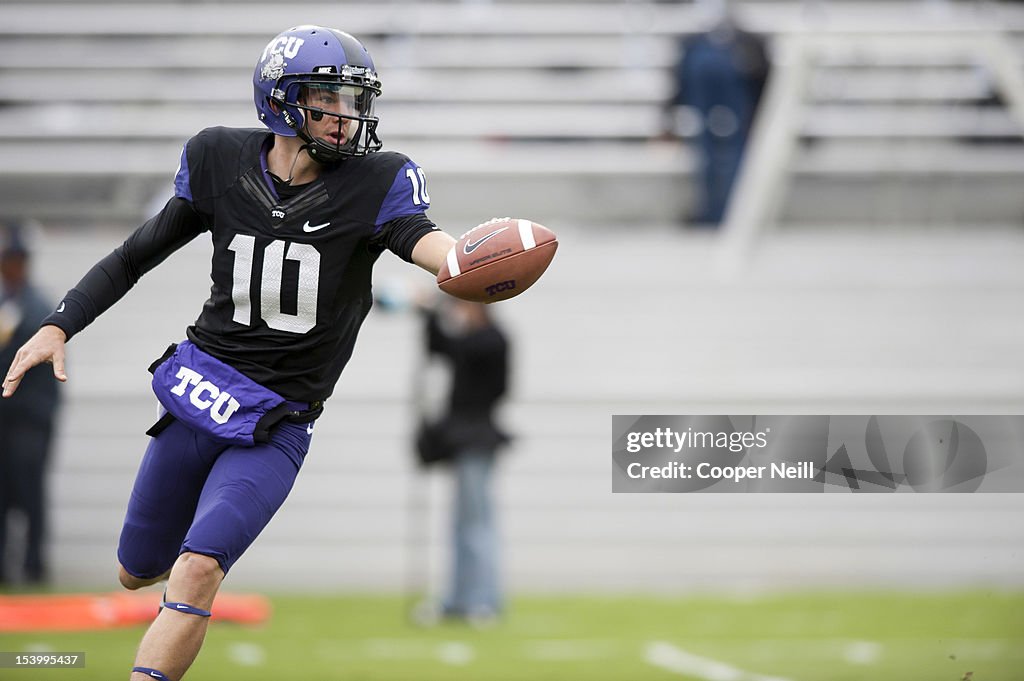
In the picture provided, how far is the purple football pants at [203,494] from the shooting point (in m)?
3.68

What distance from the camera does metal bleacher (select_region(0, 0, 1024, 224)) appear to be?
10453 millimetres

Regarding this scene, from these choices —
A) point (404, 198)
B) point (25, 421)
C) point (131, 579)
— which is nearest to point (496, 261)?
point (404, 198)

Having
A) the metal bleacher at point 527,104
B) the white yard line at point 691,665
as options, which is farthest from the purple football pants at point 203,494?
the metal bleacher at point 527,104

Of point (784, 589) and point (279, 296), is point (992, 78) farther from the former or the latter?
point (279, 296)

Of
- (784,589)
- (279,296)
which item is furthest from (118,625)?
(784,589)

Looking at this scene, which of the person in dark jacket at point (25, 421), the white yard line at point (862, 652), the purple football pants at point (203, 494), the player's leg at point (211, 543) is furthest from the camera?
the person in dark jacket at point (25, 421)

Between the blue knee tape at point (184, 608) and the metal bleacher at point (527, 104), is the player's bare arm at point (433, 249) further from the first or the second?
the metal bleacher at point (527, 104)

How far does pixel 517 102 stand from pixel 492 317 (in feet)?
10.6

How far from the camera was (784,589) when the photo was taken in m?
8.91

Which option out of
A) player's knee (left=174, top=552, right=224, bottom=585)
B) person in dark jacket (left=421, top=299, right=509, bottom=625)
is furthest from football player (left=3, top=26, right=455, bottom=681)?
person in dark jacket (left=421, top=299, right=509, bottom=625)

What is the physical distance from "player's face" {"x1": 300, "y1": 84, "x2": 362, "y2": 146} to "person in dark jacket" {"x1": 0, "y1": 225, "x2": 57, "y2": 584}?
16.8ft

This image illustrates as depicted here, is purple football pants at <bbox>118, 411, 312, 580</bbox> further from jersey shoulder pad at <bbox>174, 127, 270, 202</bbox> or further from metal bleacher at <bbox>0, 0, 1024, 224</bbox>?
metal bleacher at <bbox>0, 0, 1024, 224</bbox>

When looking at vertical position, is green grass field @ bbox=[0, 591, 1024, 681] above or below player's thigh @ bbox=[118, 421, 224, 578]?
below

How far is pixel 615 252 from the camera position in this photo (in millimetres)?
9828
